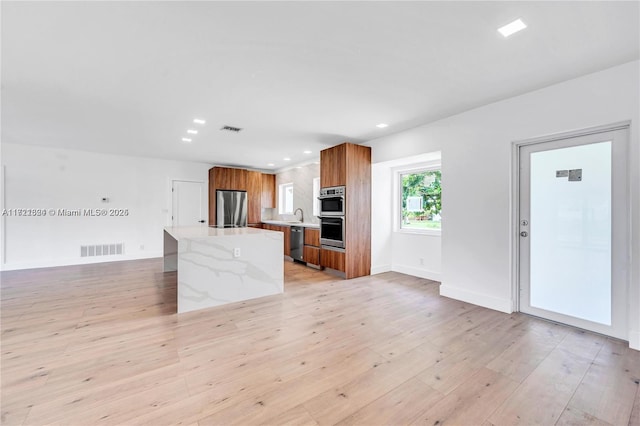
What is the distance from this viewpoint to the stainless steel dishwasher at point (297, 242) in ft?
18.8

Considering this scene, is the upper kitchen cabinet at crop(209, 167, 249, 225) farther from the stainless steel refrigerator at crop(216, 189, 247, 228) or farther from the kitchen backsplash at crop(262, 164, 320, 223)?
the kitchen backsplash at crop(262, 164, 320, 223)

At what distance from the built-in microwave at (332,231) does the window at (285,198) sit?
8.71ft

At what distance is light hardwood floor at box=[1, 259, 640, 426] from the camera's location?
1.52 m

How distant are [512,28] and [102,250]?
7.72 m

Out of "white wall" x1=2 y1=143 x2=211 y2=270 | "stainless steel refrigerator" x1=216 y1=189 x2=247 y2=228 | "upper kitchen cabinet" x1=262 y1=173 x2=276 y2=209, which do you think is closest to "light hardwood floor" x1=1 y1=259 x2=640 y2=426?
"white wall" x1=2 y1=143 x2=211 y2=270

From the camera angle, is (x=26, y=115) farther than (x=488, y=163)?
Yes

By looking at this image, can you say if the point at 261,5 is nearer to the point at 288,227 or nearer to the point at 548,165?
the point at 548,165

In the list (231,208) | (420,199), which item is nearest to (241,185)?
(231,208)

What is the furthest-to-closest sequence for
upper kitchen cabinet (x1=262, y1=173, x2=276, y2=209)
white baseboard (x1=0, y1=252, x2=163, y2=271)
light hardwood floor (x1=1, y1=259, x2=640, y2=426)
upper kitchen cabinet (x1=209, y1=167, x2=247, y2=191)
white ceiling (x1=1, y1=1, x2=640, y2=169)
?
upper kitchen cabinet (x1=262, y1=173, x2=276, y2=209) → upper kitchen cabinet (x1=209, y1=167, x2=247, y2=191) → white baseboard (x1=0, y1=252, x2=163, y2=271) → white ceiling (x1=1, y1=1, x2=640, y2=169) → light hardwood floor (x1=1, y1=259, x2=640, y2=426)

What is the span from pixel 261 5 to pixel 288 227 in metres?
4.87

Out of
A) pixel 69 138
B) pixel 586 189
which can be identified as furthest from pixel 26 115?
pixel 586 189

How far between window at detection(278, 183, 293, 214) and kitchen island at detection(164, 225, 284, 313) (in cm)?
396

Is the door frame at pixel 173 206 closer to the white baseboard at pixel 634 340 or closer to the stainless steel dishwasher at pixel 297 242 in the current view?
the stainless steel dishwasher at pixel 297 242

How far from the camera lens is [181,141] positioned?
4859 millimetres
